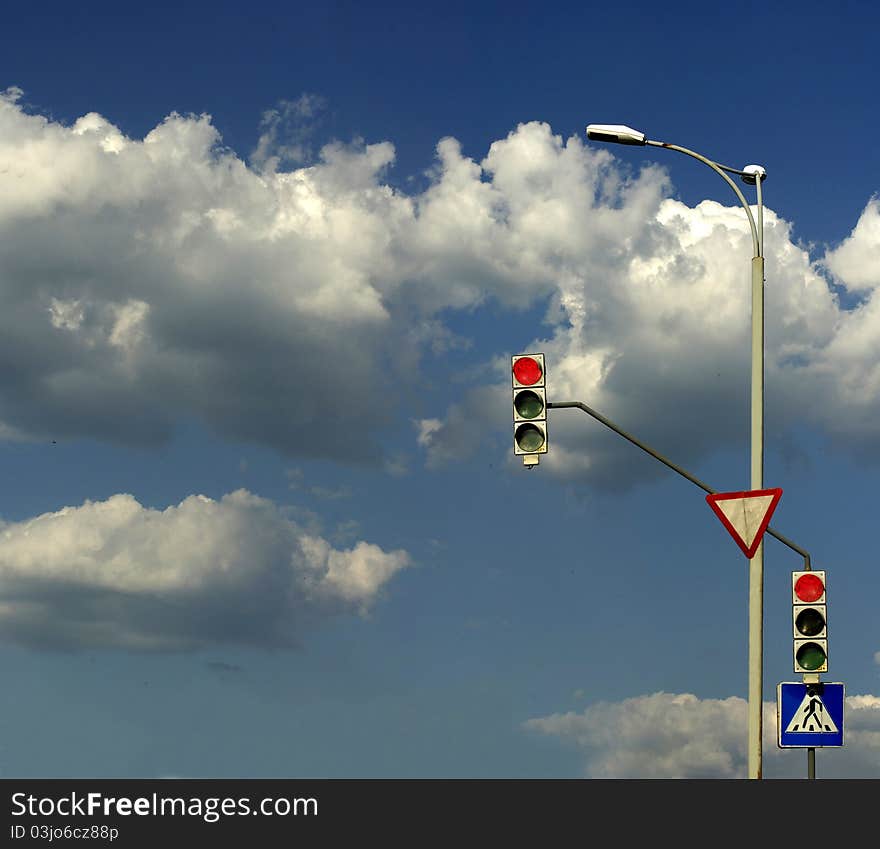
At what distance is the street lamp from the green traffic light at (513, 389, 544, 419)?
337 centimetres

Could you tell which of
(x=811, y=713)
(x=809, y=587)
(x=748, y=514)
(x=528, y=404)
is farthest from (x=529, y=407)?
(x=811, y=713)

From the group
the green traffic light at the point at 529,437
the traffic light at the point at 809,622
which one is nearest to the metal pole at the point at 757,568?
the traffic light at the point at 809,622

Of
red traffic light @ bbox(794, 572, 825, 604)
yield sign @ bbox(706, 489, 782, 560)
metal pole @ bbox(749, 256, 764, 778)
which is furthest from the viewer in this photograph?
red traffic light @ bbox(794, 572, 825, 604)

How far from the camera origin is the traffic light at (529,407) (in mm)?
21469

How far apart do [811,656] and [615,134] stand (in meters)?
8.64

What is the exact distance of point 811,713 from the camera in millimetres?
23547

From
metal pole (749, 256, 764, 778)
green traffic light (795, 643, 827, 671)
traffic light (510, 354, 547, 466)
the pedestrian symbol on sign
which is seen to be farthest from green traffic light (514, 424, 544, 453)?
the pedestrian symbol on sign

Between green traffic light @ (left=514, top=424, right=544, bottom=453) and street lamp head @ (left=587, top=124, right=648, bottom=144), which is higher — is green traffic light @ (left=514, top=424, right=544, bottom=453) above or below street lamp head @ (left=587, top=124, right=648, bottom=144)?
below

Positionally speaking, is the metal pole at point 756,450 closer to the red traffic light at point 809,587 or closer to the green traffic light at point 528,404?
the red traffic light at point 809,587

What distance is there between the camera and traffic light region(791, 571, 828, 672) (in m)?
23.3

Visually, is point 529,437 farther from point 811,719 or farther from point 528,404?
point 811,719

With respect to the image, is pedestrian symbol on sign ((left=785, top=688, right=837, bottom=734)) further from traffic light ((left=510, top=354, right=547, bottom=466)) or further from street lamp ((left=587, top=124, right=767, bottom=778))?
traffic light ((left=510, top=354, right=547, bottom=466))
